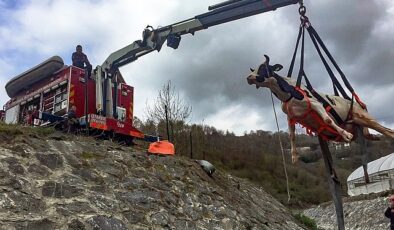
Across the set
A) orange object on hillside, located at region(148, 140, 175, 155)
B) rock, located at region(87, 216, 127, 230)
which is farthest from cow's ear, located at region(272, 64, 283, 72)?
orange object on hillside, located at region(148, 140, 175, 155)

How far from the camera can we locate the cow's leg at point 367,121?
20.2 feet

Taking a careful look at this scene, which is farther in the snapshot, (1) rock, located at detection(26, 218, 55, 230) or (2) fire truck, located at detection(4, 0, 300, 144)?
(2) fire truck, located at detection(4, 0, 300, 144)

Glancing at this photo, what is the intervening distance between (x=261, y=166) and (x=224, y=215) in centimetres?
3195

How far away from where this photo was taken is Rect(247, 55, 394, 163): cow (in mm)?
5844

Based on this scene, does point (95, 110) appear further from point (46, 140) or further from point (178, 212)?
point (178, 212)

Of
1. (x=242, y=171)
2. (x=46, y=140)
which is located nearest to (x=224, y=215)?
(x=46, y=140)

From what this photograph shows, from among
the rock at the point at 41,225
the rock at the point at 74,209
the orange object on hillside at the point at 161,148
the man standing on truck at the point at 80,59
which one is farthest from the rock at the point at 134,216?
the man standing on truck at the point at 80,59

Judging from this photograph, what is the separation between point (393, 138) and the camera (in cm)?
612

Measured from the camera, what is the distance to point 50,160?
9203 mm

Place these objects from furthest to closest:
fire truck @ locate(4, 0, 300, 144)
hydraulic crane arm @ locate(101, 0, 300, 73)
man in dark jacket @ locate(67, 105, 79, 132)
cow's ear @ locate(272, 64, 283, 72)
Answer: fire truck @ locate(4, 0, 300, 144) → man in dark jacket @ locate(67, 105, 79, 132) → hydraulic crane arm @ locate(101, 0, 300, 73) → cow's ear @ locate(272, 64, 283, 72)

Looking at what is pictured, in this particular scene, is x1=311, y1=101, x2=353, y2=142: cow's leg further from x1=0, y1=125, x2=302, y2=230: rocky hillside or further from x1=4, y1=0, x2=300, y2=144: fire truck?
x1=4, y1=0, x2=300, y2=144: fire truck

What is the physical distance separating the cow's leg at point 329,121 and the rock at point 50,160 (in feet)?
17.8

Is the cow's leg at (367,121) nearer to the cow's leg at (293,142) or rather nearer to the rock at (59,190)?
the cow's leg at (293,142)

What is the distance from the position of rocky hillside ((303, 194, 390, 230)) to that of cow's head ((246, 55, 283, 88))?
16825mm
